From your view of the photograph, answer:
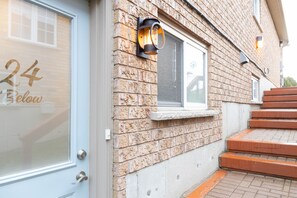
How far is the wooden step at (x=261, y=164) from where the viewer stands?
3405mm

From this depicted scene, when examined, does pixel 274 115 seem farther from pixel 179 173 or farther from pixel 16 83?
pixel 16 83

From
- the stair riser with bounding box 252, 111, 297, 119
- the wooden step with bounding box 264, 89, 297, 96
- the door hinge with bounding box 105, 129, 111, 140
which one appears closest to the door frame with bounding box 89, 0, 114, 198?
the door hinge with bounding box 105, 129, 111, 140

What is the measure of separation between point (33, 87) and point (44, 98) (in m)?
0.11

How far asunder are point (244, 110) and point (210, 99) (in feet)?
7.78

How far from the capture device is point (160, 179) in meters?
2.38

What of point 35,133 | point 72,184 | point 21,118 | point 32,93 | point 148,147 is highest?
point 32,93

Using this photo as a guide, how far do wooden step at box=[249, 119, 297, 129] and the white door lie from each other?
4.93 m

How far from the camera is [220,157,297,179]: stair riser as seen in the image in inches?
133

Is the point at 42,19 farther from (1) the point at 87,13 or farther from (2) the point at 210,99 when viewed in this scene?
(2) the point at 210,99

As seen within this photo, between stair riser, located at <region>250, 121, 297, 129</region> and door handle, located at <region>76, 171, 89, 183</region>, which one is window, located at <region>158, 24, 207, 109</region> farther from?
stair riser, located at <region>250, 121, 297, 129</region>

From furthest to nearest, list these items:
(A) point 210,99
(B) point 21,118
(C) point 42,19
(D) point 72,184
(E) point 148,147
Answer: (A) point 210,99 → (E) point 148,147 → (D) point 72,184 → (C) point 42,19 → (B) point 21,118

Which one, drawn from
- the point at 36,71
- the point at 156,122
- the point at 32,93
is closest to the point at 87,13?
the point at 36,71

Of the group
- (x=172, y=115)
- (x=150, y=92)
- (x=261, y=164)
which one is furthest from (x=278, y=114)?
(x=150, y=92)

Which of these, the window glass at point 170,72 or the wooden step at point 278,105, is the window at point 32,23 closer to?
the window glass at point 170,72
